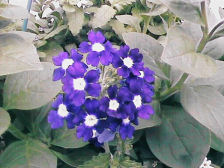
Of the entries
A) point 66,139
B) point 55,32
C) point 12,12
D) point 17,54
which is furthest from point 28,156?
point 55,32

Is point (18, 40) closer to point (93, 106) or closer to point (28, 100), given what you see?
point (28, 100)

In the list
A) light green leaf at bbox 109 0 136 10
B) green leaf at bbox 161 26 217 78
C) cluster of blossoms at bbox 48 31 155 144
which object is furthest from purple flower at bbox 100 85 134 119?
light green leaf at bbox 109 0 136 10

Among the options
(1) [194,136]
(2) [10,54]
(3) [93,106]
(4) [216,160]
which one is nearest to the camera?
(3) [93,106]

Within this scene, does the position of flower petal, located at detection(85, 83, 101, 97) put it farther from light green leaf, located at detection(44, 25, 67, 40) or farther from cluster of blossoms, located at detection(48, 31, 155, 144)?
light green leaf, located at detection(44, 25, 67, 40)

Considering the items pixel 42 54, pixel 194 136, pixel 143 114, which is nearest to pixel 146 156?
pixel 194 136

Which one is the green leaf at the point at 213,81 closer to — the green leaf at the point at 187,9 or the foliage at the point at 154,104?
the foliage at the point at 154,104

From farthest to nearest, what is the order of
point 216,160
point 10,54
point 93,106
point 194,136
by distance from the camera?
point 216,160 < point 194,136 < point 10,54 < point 93,106

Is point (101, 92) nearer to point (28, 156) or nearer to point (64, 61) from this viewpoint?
point (64, 61)
